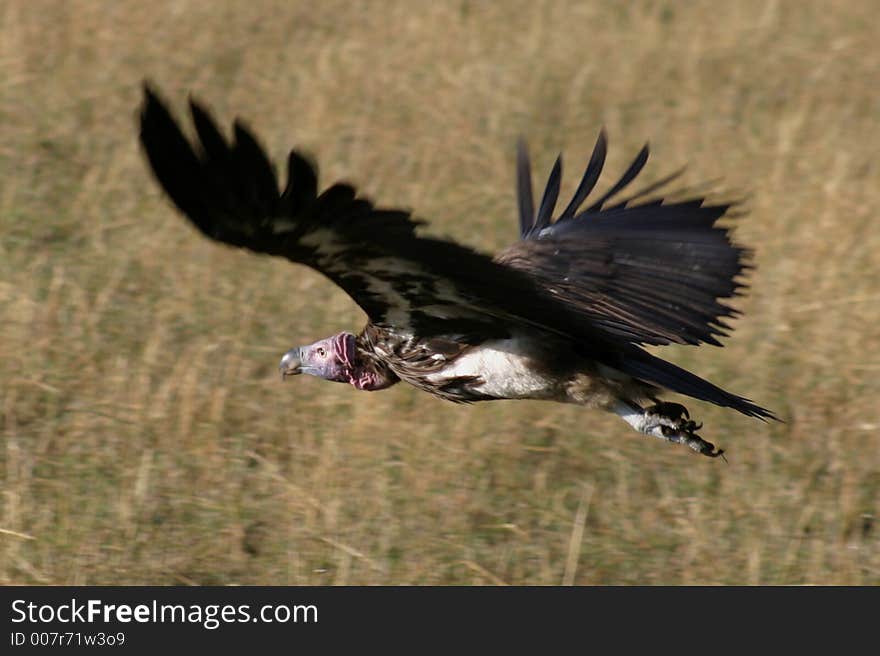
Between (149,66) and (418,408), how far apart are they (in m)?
3.79

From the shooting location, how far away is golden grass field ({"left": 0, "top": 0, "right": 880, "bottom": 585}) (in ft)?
17.5

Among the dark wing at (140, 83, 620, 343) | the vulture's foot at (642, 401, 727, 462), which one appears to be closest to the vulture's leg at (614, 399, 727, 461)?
the vulture's foot at (642, 401, 727, 462)

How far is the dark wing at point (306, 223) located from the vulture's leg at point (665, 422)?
2.45ft

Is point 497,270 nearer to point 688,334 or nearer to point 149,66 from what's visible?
point 688,334

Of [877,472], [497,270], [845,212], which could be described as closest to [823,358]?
[877,472]

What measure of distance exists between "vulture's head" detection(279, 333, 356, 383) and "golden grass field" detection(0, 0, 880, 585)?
0.29m

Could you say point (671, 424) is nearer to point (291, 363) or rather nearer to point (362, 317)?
point (291, 363)

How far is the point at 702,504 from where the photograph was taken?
556cm

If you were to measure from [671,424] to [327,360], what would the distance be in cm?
122

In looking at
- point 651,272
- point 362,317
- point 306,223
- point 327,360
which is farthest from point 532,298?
point 362,317

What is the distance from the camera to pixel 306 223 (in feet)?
12.9

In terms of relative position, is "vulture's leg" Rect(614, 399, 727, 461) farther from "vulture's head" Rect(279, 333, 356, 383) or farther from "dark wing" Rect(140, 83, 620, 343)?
"vulture's head" Rect(279, 333, 356, 383)

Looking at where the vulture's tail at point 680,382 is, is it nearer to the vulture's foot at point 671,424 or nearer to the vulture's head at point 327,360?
the vulture's foot at point 671,424

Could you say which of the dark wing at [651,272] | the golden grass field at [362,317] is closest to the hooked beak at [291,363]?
the golden grass field at [362,317]
